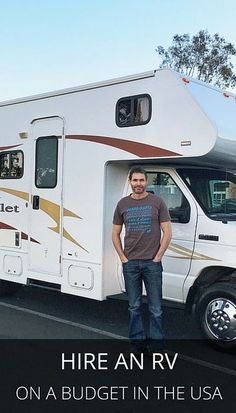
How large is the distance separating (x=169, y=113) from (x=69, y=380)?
9.85 feet

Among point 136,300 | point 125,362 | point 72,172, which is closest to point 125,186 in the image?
point 72,172

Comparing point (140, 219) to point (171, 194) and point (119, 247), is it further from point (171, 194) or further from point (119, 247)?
point (171, 194)

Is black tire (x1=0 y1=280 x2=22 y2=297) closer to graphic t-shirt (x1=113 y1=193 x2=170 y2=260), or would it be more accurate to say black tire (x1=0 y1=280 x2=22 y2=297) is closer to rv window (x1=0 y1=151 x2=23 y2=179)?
rv window (x1=0 y1=151 x2=23 y2=179)

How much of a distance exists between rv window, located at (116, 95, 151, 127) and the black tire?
3.54 m

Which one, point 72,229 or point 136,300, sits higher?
point 72,229

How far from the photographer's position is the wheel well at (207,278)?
5.61m

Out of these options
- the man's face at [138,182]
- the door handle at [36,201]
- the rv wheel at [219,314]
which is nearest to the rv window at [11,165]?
the door handle at [36,201]

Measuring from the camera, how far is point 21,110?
737cm

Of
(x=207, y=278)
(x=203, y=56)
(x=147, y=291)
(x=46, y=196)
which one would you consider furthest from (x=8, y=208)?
(x=203, y=56)

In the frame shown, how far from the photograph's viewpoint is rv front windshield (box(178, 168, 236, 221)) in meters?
5.75

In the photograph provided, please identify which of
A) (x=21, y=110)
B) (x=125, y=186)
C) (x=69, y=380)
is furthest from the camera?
(x=21, y=110)

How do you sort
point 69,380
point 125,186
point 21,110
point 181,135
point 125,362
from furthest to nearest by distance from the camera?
point 21,110 → point 125,186 → point 181,135 → point 125,362 → point 69,380

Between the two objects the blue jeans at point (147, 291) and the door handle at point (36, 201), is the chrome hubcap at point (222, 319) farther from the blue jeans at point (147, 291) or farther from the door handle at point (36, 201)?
the door handle at point (36, 201)

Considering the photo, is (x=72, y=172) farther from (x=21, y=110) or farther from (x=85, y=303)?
(x=85, y=303)
